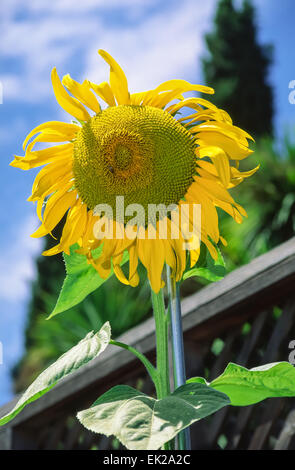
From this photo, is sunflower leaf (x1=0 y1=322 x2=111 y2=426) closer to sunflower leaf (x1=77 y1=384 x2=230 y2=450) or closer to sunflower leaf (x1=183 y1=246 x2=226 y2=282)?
sunflower leaf (x1=77 y1=384 x2=230 y2=450)

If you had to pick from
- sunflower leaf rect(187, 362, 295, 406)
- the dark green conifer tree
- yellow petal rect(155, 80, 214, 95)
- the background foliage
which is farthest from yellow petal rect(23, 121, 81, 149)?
the dark green conifer tree

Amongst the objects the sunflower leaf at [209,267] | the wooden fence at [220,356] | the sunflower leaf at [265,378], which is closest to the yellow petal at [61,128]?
the sunflower leaf at [209,267]

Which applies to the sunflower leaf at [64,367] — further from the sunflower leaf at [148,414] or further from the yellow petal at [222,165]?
the yellow petal at [222,165]

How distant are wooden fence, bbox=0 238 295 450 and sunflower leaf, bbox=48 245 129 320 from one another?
0.93 metres

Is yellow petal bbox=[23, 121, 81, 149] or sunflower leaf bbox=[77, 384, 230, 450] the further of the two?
yellow petal bbox=[23, 121, 81, 149]

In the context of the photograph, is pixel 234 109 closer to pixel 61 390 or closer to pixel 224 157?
pixel 61 390

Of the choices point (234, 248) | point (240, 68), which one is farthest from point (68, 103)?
point (240, 68)

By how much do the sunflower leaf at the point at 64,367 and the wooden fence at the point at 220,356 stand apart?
1035 mm

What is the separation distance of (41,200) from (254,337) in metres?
1.37

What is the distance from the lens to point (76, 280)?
0.77 meters

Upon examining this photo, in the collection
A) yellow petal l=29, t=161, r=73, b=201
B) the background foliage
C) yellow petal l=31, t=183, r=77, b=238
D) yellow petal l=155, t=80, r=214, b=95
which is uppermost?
the background foliage

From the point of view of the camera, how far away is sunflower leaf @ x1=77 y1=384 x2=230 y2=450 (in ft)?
1.70

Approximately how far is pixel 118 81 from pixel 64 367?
0.34 meters

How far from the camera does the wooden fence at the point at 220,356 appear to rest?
166 cm
